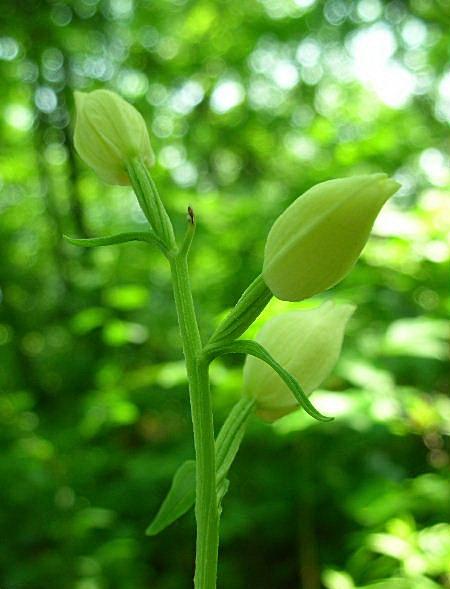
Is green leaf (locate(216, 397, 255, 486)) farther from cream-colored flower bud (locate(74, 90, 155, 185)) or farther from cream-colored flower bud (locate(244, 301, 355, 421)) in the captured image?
cream-colored flower bud (locate(74, 90, 155, 185))

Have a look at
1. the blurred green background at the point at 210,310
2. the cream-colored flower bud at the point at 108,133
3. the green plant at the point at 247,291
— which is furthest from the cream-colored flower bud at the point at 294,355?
the blurred green background at the point at 210,310

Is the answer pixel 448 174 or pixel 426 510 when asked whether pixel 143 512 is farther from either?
pixel 448 174

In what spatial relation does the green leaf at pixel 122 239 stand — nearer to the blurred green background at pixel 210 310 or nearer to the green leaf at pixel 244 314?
the green leaf at pixel 244 314

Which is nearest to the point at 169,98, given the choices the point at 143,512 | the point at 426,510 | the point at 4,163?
the point at 4,163

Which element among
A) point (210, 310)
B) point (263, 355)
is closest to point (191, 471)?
point (263, 355)

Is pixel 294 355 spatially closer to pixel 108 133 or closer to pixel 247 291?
pixel 247 291

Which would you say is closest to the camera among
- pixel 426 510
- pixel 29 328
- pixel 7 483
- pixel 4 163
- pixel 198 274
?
pixel 426 510
